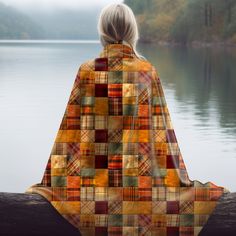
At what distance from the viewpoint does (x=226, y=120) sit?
21.4m

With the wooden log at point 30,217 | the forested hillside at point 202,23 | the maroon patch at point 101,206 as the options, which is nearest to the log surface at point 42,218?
the wooden log at point 30,217

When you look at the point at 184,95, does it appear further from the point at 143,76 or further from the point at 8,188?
the point at 143,76

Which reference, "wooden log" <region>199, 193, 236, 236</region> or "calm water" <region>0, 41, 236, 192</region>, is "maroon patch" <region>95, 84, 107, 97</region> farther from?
"calm water" <region>0, 41, 236, 192</region>

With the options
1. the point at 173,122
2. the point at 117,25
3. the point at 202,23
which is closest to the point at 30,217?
the point at 117,25

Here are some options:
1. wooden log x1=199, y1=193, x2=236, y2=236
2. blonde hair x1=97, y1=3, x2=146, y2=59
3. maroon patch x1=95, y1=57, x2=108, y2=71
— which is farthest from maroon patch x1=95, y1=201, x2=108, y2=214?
blonde hair x1=97, y1=3, x2=146, y2=59

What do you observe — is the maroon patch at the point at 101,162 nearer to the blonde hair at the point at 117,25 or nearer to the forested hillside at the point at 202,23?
the blonde hair at the point at 117,25

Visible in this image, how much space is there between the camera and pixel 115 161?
4.88 meters

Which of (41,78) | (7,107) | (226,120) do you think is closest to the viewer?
(226,120)

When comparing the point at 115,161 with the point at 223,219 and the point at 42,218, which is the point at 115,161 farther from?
the point at 223,219

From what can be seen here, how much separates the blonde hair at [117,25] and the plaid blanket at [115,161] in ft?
0.29

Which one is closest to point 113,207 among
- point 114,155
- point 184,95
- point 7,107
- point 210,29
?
point 114,155

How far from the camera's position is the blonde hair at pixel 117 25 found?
15.3 feet

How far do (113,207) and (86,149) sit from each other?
0.42 m

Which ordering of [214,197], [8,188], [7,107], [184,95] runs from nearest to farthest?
[214,197], [8,188], [7,107], [184,95]
